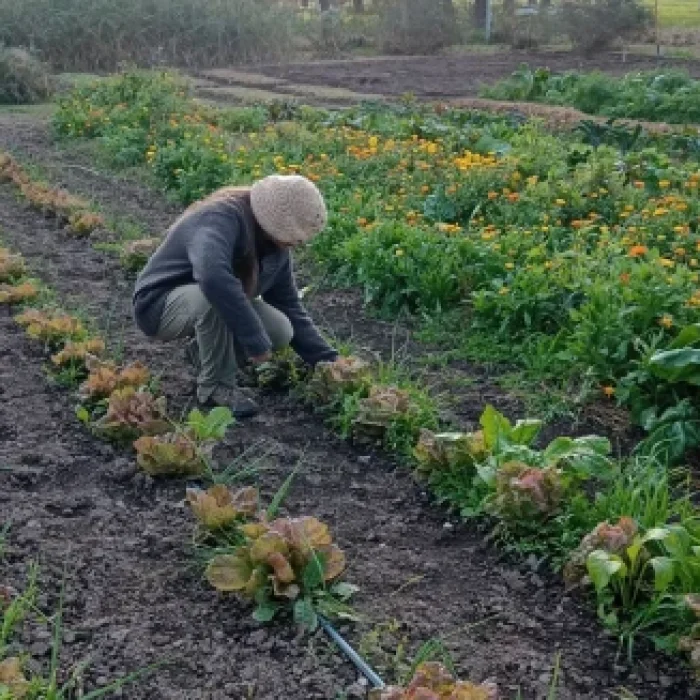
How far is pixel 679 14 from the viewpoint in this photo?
34625 mm

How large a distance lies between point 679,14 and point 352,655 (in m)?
34.9

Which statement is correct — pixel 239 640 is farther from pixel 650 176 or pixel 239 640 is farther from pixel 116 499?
pixel 650 176

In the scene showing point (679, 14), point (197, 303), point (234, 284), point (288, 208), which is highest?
point (288, 208)

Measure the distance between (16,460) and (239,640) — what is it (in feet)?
5.45

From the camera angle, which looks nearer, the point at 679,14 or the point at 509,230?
the point at 509,230

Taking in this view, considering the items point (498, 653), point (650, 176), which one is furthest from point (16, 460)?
point (650, 176)

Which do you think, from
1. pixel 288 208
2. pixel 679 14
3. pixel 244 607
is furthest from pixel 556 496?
pixel 679 14

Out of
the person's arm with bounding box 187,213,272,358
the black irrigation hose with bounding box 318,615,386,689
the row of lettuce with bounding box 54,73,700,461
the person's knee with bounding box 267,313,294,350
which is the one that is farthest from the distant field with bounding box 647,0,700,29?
the black irrigation hose with bounding box 318,615,386,689

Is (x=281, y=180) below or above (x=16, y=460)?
above

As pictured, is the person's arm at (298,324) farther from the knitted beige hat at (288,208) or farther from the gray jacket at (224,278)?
the knitted beige hat at (288,208)

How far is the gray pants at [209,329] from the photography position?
16.6 feet

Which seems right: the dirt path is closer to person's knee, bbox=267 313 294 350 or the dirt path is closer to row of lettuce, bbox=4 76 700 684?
row of lettuce, bbox=4 76 700 684

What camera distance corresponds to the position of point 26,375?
221 inches

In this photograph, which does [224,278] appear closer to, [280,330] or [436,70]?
[280,330]
